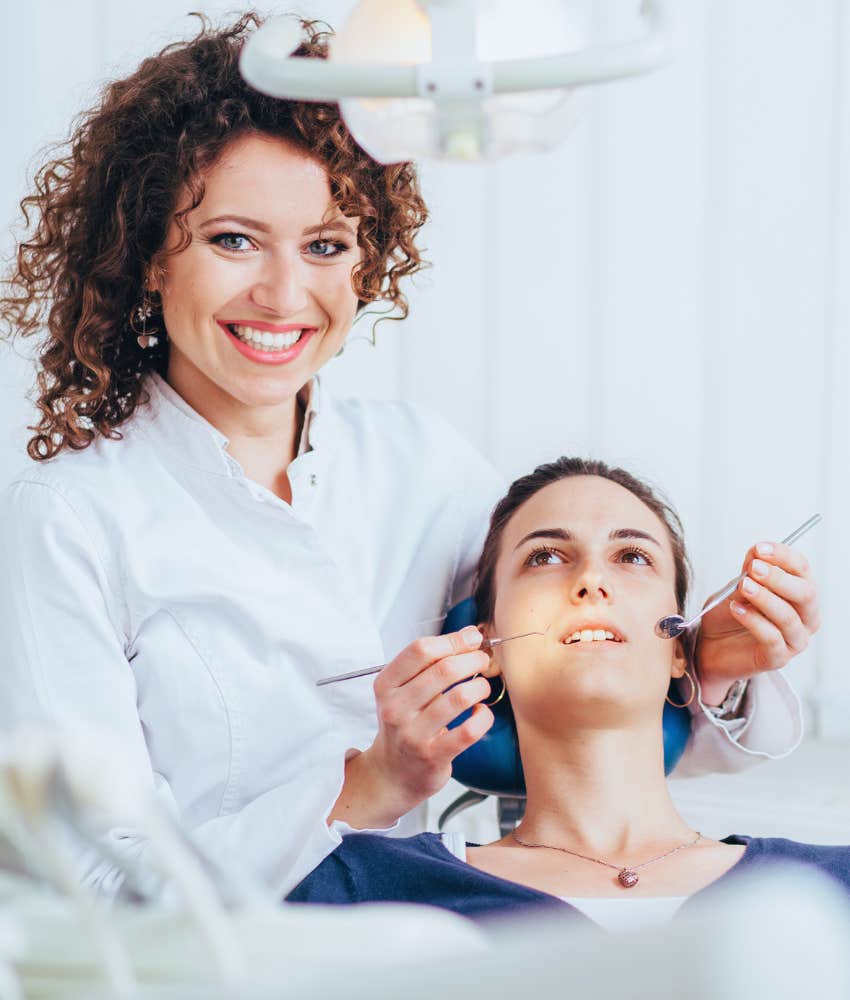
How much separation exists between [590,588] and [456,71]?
0.91 metres

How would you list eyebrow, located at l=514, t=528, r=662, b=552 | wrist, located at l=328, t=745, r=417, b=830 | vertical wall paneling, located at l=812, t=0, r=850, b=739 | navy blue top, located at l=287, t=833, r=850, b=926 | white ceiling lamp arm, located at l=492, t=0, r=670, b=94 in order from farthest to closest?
vertical wall paneling, located at l=812, t=0, r=850, b=739 < eyebrow, located at l=514, t=528, r=662, b=552 < wrist, located at l=328, t=745, r=417, b=830 < navy blue top, located at l=287, t=833, r=850, b=926 < white ceiling lamp arm, located at l=492, t=0, r=670, b=94

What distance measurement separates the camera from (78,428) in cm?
179

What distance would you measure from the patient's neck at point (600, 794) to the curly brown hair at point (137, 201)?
0.70 metres

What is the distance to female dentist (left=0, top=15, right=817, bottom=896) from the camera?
5.32 feet

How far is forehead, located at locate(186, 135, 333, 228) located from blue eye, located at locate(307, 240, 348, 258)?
63mm

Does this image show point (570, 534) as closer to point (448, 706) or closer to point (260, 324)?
point (448, 706)

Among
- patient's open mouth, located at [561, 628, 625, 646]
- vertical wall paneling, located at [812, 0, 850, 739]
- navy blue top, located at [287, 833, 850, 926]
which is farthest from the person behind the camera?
vertical wall paneling, located at [812, 0, 850, 739]

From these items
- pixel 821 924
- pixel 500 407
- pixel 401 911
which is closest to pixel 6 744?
pixel 401 911

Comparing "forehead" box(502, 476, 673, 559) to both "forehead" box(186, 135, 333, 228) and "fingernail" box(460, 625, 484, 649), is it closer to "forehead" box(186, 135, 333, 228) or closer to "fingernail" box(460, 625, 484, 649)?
"fingernail" box(460, 625, 484, 649)

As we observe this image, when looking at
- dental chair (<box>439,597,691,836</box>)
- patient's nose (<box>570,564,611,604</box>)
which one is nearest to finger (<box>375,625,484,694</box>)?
patient's nose (<box>570,564,611,604</box>)

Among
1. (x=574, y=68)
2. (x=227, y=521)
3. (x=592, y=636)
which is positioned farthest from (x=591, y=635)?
(x=574, y=68)

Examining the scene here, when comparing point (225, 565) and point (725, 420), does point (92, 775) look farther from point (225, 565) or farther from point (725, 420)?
point (725, 420)

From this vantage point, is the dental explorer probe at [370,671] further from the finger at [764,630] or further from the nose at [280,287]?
the nose at [280,287]

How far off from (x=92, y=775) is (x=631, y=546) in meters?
1.27
